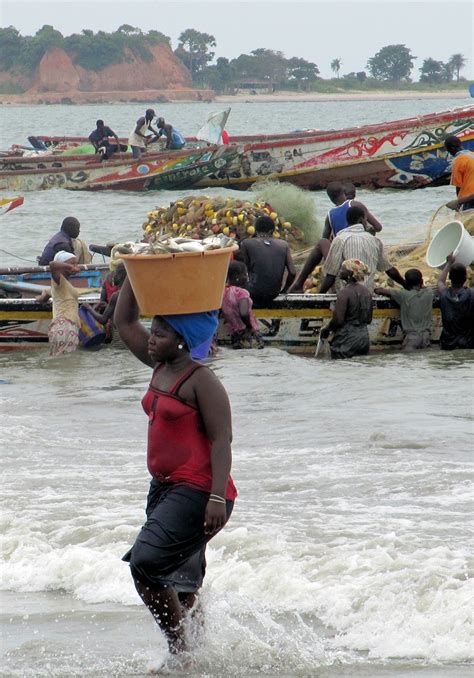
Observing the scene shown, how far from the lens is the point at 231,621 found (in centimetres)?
468

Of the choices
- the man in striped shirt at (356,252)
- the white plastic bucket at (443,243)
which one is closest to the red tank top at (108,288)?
the man in striped shirt at (356,252)

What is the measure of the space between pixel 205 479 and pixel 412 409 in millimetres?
4878

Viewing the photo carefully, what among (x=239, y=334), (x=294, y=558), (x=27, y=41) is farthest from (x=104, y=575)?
(x=27, y=41)

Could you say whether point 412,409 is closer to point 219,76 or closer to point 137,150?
point 137,150

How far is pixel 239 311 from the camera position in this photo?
1096 centimetres

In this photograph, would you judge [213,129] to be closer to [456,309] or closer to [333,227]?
[333,227]

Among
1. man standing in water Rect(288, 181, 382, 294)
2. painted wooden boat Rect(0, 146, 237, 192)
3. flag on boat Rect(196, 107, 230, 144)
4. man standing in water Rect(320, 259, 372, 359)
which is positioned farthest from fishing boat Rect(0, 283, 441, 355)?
painted wooden boat Rect(0, 146, 237, 192)

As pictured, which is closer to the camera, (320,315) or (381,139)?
(320,315)

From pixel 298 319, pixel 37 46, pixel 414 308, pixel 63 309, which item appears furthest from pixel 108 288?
pixel 37 46

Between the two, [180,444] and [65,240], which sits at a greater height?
[180,444]

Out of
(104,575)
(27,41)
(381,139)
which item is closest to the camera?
(104,575)

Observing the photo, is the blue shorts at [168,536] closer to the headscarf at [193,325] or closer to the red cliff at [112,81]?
the headscarf at [193,325]

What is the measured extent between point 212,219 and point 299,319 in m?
1.97

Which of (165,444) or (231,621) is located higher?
(165,444)
